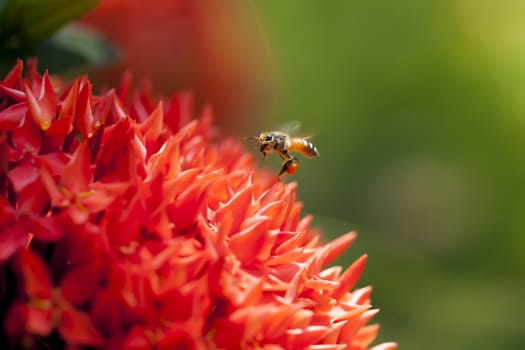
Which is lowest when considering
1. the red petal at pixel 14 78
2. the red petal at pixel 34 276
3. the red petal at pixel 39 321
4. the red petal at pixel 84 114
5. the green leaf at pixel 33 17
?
the red petal at pixel 39 321

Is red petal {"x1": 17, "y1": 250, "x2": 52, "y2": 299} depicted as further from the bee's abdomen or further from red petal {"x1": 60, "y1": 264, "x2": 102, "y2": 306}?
the bee's abdomen

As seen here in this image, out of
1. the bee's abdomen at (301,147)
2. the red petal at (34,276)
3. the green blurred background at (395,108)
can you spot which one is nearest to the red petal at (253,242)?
the red petal at (34,276)

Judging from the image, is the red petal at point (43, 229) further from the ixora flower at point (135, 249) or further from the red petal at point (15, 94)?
the red petal at point (15, 94)

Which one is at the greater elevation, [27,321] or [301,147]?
[301,147]

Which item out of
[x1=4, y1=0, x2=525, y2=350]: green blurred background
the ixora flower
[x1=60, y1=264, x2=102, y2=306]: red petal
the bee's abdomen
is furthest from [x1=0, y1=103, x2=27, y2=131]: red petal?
[x1=4, y1=0, x2=525, y2=350]: green blurred background

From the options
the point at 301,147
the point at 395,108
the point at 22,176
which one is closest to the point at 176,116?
the point at 301,147

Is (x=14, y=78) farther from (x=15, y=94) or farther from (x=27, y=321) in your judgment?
(x=27, y=321)
